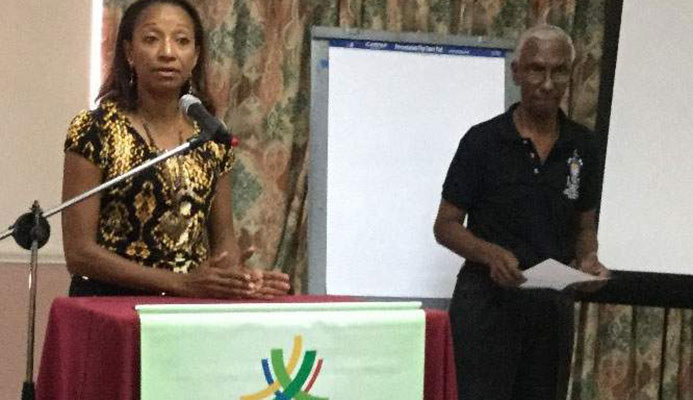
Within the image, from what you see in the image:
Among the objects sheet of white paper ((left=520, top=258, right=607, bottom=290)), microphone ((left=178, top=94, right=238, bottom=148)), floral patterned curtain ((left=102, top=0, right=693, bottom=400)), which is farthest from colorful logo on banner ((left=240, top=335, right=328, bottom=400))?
floral patterned curtain ((left=102, top=0, right=693, bottom=400))

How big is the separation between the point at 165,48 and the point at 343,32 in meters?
1.64

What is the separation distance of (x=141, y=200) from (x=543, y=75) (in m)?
1.51

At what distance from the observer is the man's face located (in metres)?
3.28

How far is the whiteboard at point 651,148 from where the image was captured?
3.59 m

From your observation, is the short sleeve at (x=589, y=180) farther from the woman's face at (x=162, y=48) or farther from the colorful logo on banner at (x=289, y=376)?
the colorful logo on banner at (x=289, y=376)

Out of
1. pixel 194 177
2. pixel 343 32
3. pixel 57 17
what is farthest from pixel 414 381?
pixel 57 17

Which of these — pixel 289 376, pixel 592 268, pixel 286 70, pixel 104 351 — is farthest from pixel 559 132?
pixel 104 351

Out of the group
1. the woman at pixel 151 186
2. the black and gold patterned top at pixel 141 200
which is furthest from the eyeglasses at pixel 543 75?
the black and gold patterned top at pixel 141 200

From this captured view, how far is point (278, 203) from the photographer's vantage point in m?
4.13

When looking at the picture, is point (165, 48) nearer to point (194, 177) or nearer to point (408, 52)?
point (194, 177)

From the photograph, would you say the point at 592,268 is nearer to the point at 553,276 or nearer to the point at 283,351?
the point at 553,276

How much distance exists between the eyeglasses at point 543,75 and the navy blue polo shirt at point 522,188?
0.14 m

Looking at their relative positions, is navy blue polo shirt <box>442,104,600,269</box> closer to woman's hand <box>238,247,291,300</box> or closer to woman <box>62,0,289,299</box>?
woman <box>62,0,289,299</box>

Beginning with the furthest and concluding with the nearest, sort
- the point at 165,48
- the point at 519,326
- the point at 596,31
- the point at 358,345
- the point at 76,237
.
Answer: the point at 596,31 → the point at 519,326 → the point at 165,48 → the point at 76,237 → the point at 358,345
